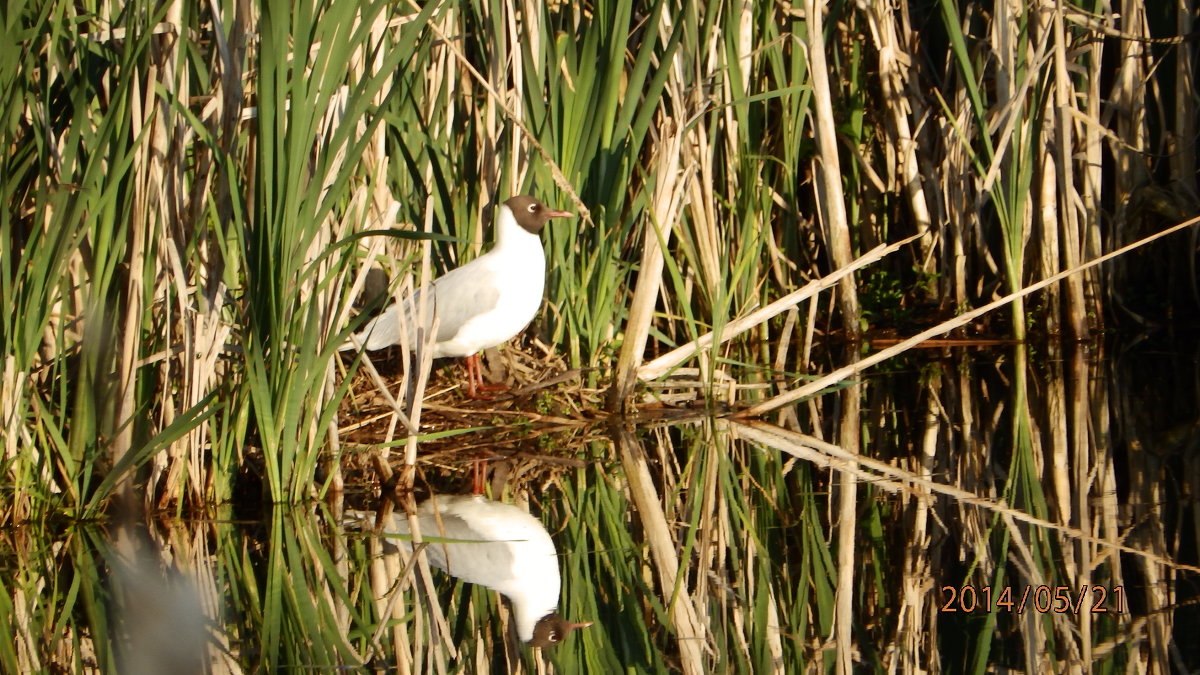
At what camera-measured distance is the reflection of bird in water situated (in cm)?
343

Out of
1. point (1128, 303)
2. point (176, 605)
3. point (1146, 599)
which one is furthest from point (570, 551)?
point (1128, 303)

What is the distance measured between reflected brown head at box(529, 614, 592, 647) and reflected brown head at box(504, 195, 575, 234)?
215cm

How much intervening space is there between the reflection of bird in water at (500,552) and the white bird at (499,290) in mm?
865

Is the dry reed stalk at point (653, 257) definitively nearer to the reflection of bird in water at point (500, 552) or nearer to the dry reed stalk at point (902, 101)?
the reflection of bird in water at point (500, 552)

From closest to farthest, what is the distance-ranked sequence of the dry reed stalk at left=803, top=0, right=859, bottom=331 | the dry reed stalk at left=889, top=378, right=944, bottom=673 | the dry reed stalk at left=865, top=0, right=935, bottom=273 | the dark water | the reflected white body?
the dry reed stalk at left=889, top=378, right=944, bottom=673 < the dark water < the reflected white body < the dry reed stalk at left=803, top=0, right=859, bottom=331 < the dry reed stalk at left=865, top=0, right=935, bottom=273

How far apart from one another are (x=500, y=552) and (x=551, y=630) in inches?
23.9

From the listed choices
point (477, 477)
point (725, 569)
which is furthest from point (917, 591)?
point (477, 477)

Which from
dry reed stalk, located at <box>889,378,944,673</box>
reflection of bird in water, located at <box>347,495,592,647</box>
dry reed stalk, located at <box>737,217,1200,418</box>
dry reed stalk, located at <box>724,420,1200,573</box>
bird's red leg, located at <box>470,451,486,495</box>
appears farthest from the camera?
dry reed stalk, located at <box>737,217,1200,418</box>

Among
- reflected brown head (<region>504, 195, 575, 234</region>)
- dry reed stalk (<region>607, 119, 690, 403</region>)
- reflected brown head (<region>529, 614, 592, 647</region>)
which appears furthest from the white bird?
reflected brown head (<region>529, 614, 592, 647</region>)

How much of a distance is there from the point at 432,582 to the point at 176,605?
1.98 feet

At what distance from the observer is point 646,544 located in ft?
13.0

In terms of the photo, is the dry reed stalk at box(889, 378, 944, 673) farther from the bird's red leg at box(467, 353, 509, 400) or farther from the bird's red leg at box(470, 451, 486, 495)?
the bird's red leg at box(467, 353, 509, 400)

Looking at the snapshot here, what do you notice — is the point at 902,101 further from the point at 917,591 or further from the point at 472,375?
the point at 917,591

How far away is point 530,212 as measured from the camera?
210 inches
